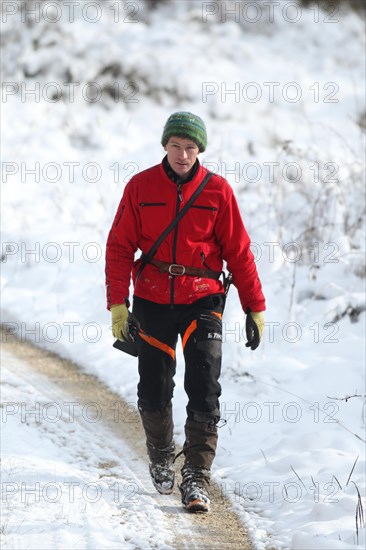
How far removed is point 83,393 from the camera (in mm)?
5934

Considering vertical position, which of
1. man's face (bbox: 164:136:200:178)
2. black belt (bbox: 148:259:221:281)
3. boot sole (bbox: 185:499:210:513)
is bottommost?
boot sole (bbox: 185:499:210:513)

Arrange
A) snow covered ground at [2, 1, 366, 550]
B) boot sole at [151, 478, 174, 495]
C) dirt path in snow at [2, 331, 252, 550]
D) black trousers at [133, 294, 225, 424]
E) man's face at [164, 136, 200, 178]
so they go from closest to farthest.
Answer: dirt path in snow at [2, 331, 252, 550], man's face at [164, 136, 200, 178], black trousers at [133, 294, 225, 424], boot sole at [151, 478, 174, 495], snow covered ground at [2, 1, 366, 550]

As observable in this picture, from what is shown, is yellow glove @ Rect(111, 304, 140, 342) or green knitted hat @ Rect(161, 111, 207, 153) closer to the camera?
green knitted hat @ Rect(161, 111, 207, 153)

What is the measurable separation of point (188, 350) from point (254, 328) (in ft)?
1.22

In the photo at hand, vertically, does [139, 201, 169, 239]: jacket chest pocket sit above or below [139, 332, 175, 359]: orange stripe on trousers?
above

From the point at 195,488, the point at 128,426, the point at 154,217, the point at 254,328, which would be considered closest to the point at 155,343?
the point at 254,328

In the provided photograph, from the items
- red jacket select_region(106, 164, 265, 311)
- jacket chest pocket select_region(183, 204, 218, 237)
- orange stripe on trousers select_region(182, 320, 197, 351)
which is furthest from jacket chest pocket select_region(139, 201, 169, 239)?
orange stripe on trousers select_region(182, 320, 197, 351)

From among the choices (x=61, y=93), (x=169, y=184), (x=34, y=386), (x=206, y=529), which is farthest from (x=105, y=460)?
(x=61, y=93)

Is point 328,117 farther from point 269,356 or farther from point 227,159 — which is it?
point 269,356

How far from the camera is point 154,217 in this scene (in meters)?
3.91

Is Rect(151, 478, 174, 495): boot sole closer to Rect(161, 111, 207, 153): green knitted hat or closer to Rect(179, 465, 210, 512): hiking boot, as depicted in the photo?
Rect(179, 465, 210, 512): hiking boot

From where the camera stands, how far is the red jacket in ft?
12.8

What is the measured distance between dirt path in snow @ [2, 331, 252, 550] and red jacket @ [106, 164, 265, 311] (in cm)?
111

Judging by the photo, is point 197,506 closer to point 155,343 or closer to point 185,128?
point 155,343
